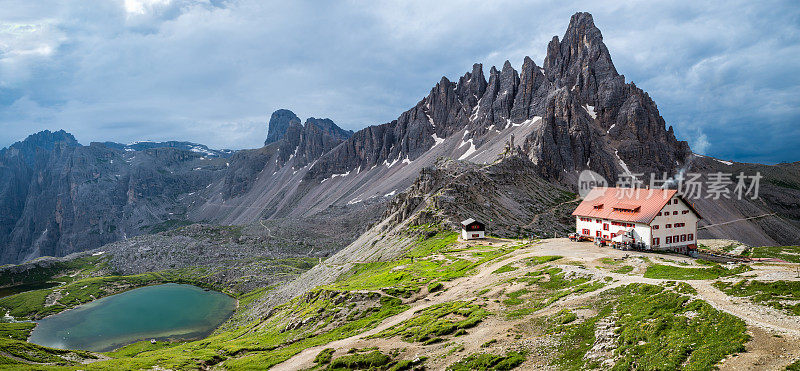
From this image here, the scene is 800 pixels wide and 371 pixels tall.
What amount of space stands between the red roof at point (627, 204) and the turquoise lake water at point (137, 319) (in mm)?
93439

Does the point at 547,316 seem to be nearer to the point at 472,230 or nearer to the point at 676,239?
the point at 676,239

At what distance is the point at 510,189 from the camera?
129 metres

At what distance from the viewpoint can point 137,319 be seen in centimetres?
10794

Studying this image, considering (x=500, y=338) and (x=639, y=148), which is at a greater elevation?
(x=639, y=148)

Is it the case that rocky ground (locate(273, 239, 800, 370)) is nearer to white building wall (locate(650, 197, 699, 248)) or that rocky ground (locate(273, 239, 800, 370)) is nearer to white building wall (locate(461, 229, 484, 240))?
white building wall (locate(650, 197, 699, 248))

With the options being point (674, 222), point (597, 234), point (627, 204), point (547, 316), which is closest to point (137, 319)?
point (547, 316)

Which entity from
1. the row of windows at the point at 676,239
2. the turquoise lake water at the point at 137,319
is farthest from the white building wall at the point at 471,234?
the turquoise lake water at the point at 137,319

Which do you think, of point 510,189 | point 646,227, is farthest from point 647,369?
point 510,189

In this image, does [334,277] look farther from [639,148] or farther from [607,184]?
[639,148]

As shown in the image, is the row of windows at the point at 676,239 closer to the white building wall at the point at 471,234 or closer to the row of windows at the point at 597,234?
the row of windows at the point at 597,234

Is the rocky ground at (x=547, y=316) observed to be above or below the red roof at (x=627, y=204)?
below

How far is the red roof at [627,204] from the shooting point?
180 feet

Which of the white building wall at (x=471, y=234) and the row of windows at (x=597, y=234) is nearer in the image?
the row of windows at (x=597, y=234)

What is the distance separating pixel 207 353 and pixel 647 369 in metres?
54.7
